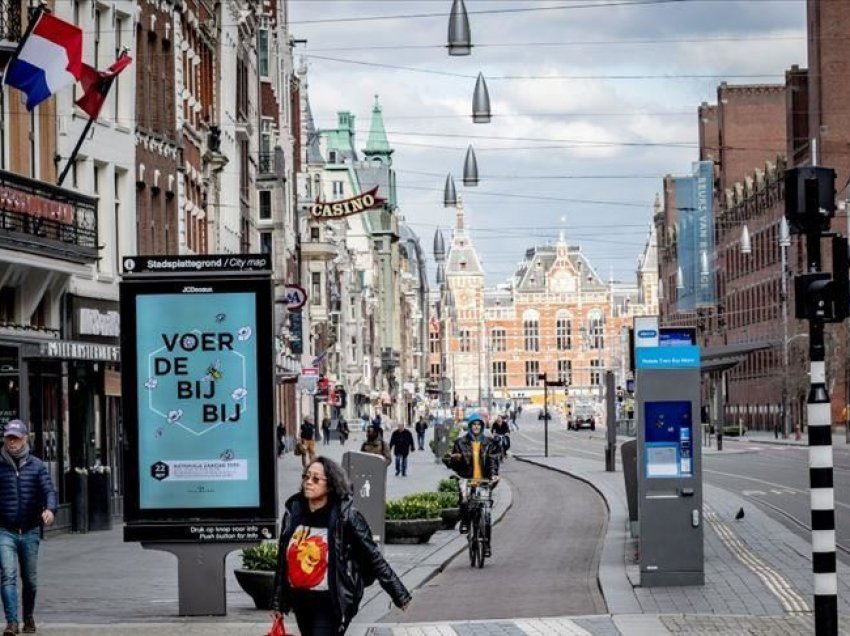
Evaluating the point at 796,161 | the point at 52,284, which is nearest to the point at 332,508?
the point at 52,284

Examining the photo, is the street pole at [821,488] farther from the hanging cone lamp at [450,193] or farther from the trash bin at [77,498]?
the hanging cone lamp at [450,193]

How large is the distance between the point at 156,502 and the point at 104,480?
49.8 ft

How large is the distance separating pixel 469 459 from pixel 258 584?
22.0ft

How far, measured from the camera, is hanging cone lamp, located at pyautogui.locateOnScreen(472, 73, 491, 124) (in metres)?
Answer: 39.2

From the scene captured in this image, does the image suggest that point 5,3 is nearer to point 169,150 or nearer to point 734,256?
point 169,150

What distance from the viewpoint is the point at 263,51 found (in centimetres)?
7669

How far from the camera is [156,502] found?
18.4m

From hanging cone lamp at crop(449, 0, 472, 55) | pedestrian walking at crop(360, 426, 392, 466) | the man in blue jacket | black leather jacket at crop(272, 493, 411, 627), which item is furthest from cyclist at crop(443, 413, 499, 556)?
pedestrian walking at crop(360, 426, 392, 466)

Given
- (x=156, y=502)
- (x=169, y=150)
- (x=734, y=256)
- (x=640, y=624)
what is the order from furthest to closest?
(x=734, y=256)
(x=169, y=150)
(x=156, y=502)
(x=640, y=624)

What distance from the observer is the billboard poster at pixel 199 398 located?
18.3 metres

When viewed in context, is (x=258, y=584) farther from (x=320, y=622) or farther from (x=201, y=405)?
(x=320, y=622)

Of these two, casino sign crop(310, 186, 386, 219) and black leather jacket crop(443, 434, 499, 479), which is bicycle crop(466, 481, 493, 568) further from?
casino sign crop(310, 186, 386, 219)

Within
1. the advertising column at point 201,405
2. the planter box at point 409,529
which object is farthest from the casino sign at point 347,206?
the advertising column at point 201,405

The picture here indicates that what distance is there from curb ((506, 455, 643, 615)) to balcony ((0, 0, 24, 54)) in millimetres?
10538
